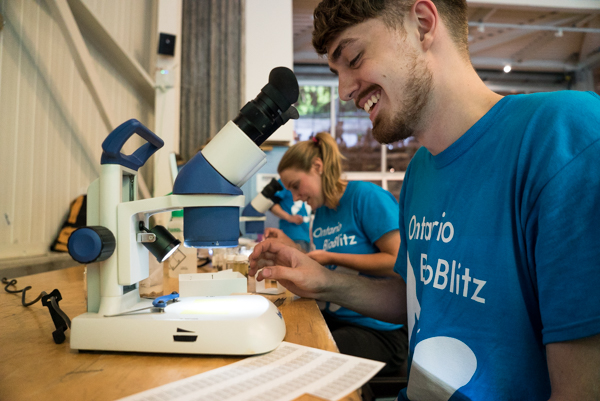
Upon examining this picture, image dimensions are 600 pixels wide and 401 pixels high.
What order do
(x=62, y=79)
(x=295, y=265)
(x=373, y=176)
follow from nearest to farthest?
(x=295, y=265) → (x=62, y=79) → (x=373, y=176)

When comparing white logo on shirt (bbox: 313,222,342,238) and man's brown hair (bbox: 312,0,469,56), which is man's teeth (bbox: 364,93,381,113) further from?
white logo on shirt (bbox: 313,222,342,238)

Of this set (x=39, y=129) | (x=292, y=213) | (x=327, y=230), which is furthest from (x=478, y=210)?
(x=292, y=213)

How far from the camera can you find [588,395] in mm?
510

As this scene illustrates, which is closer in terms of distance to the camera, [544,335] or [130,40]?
[544,335]

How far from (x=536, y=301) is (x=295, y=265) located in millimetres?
618

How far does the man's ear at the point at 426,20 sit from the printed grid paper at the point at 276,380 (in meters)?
0.69

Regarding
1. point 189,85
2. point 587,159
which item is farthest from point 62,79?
point 587,159

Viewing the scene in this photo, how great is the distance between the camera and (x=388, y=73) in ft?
2.79

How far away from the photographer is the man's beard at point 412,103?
0.83 metres

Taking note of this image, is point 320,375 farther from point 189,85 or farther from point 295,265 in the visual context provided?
point 189,85

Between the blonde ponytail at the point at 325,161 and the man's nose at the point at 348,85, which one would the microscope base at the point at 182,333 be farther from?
the blonde ponytail at the point at 325,161

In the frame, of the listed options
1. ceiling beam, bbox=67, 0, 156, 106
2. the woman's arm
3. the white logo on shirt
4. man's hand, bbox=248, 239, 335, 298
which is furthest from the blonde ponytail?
ceiling beam, bbox=67, 0, 156, 106

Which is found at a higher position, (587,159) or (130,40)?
(130,40)

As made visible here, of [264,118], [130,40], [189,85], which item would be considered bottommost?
[264,118]
